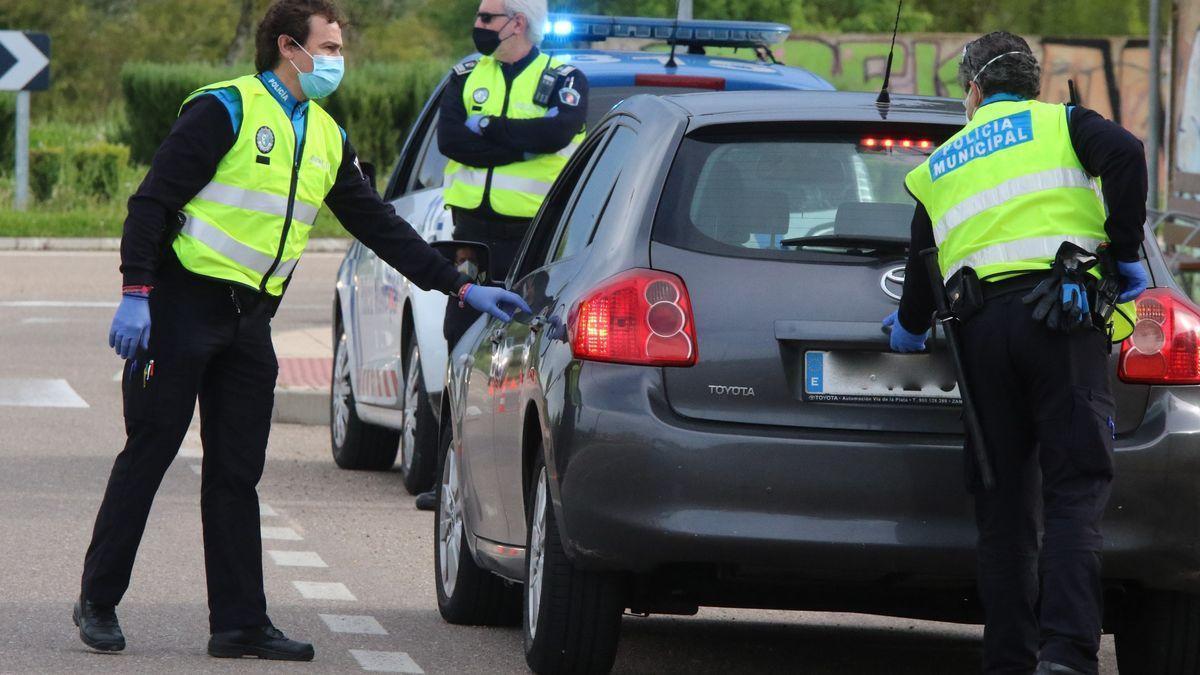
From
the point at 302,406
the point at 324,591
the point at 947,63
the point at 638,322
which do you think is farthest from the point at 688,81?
the point at 947,63

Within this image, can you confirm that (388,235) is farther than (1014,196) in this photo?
Yes

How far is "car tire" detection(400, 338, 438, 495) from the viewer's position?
9859 mm

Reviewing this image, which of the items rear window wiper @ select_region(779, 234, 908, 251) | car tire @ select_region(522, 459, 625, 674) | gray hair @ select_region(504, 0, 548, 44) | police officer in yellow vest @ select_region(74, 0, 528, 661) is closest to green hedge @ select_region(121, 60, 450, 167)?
gray hair @ select_region(504, 0, 548, 44)

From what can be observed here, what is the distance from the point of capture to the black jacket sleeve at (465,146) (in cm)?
948

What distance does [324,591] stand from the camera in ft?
25.2

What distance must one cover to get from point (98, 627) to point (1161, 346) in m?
2.82

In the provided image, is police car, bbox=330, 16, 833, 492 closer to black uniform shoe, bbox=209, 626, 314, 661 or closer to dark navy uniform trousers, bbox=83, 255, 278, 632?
dark navy uniform trousers, bbox=83, 255, 278, 632

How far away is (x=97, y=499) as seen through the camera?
9.76 m

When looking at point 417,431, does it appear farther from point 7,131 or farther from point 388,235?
point 7,131

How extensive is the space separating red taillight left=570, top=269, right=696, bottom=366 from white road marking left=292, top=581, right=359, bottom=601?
2242 millimetres

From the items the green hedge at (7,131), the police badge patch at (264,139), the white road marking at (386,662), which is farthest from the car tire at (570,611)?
the green hedge at (7,131)

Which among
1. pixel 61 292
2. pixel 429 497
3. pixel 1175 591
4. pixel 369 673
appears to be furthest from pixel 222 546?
pixel 61 292

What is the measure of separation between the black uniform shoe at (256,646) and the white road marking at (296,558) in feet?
5.89

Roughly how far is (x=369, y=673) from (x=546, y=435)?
98cm
